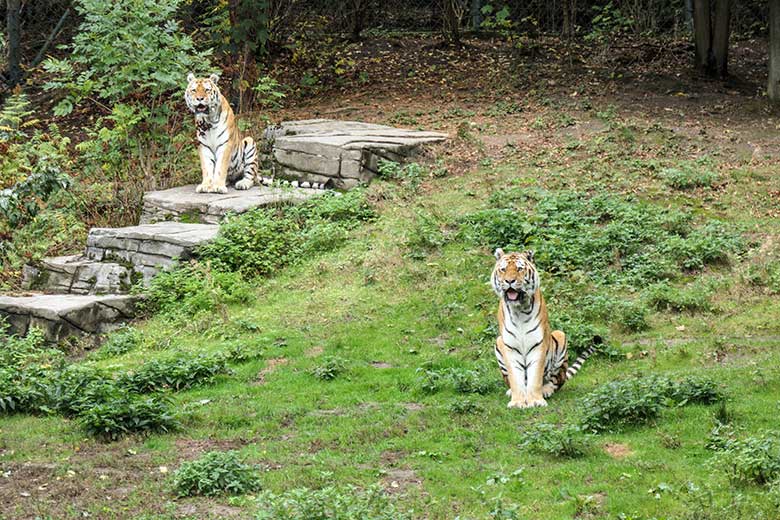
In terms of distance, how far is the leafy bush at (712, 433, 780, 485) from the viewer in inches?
271

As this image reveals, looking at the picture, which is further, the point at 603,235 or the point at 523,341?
the point at 603,235

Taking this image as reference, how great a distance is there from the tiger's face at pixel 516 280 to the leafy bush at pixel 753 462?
2344mm

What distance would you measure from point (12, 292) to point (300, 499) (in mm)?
8694

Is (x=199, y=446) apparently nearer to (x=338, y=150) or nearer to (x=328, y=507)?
(x=328, y=507)

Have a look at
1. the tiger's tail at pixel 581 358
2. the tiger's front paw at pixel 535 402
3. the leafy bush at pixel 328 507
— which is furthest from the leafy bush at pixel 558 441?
the tiger's tail at pixel 581 358

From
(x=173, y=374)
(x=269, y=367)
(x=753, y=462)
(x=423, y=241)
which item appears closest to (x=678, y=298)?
(x=423, y=241)

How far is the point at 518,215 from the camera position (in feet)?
45.7

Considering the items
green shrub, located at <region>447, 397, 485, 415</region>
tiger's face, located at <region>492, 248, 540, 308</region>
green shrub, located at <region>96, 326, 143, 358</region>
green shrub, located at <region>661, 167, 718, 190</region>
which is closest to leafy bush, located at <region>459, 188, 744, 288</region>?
green shrub, located at <region>661, 167, 718, 190</region>

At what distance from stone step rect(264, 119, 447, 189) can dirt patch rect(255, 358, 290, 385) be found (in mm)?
5745

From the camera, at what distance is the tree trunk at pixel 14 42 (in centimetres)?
2119

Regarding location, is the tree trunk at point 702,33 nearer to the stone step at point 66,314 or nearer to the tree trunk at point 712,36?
the tree trunk at point 712,36

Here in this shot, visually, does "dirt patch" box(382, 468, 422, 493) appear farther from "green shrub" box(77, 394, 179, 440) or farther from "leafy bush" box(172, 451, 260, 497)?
"green shrub" box(77, 394, 179, 440)

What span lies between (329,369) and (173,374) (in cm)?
147

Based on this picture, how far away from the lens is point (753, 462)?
687 cm
